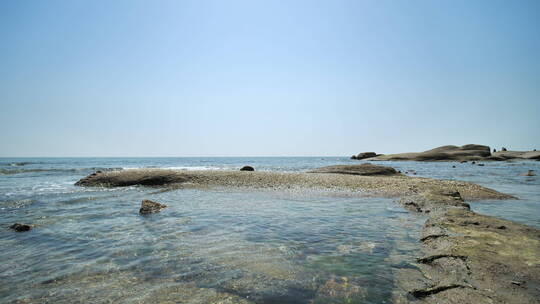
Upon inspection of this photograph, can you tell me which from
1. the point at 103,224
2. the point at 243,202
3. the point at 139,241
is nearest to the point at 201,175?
the point at 243,202

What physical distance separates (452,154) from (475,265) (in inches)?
3594

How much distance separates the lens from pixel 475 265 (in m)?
4.23

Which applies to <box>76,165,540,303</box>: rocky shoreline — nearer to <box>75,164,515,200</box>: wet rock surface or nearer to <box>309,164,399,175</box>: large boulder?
<box>75,164,515,200</box>: wet rock surface

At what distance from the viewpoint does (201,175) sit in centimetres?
1861

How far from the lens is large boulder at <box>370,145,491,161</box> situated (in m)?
78.0

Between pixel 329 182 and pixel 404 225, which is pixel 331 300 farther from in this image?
pixel 329 182

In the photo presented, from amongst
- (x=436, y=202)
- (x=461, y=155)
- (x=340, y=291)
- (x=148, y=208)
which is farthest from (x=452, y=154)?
(x=340, y=291)

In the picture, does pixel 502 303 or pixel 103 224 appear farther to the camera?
pixel 103 224

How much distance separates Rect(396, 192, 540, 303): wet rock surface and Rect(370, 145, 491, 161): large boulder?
274 feet

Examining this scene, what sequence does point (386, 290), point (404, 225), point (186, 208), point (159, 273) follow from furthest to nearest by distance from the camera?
point (186, 208) → point (404, 225) → point (159, 273) → point (386, 290)

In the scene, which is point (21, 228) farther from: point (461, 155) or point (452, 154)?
point (461, 155)

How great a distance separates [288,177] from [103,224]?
12.1 m

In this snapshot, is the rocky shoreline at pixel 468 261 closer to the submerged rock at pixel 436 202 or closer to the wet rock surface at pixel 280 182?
the submerged rock at pixel 436 202

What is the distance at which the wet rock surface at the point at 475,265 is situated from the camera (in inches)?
135
